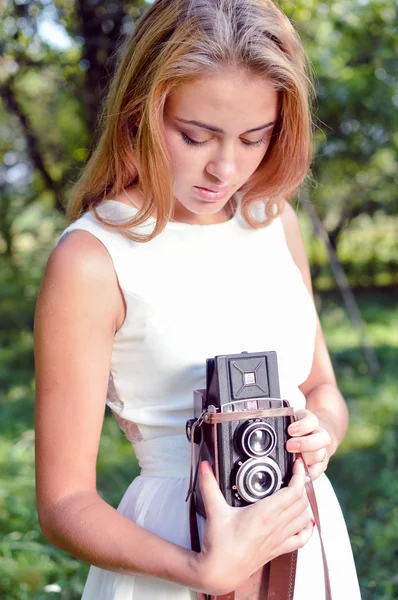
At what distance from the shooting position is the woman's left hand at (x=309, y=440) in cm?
137

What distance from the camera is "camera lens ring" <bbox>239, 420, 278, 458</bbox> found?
1.33 meters

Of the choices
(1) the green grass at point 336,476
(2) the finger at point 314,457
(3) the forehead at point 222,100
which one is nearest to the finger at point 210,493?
(2) the finger at point 314,457

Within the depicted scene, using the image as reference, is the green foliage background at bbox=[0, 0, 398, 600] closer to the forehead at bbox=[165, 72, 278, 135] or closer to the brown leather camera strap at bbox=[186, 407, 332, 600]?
the forehead at bbox=[165, 72, 278, 135]

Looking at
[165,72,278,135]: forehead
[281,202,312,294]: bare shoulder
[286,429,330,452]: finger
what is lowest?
[286,429,330,452]: finger

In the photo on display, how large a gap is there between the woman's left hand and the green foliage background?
1369mm

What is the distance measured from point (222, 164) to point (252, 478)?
0.64 metres

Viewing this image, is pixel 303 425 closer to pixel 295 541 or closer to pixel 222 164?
pixel 295 541

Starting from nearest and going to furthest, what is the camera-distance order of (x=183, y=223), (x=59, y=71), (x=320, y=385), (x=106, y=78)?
(x=183, y=223)
(x=320, y=385)
(x=106, y=78)
(x=59, y=71)

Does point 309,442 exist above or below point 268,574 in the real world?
above

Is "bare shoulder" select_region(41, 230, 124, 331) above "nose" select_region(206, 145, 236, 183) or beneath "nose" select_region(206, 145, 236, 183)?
beneath

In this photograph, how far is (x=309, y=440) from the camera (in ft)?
4.57

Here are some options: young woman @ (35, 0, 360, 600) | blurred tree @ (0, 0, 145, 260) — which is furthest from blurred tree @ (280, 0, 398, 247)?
young woman @ (35, 0, 360, 600)

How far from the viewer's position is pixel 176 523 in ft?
4.80

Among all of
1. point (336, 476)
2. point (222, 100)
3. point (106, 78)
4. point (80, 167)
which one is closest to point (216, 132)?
point (222, 100)
